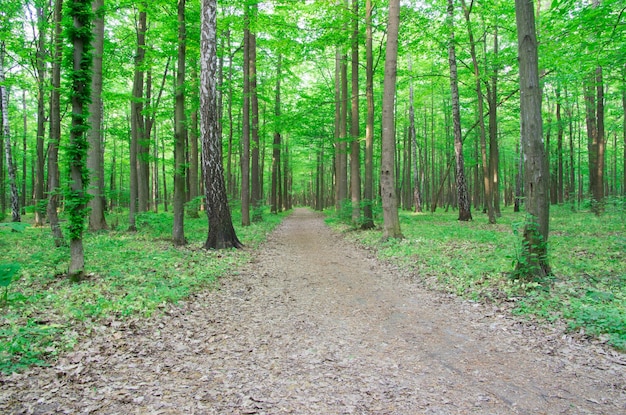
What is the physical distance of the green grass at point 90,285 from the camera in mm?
3830

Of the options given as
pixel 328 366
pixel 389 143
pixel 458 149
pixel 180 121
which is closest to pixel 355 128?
pixel 389 143

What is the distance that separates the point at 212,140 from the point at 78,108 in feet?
14.7

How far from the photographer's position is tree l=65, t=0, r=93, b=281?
5809 mm

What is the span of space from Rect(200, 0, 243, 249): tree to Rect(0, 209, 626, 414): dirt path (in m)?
4.94

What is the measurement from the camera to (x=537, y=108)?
5805 mm

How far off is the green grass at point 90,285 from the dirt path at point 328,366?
366 mm

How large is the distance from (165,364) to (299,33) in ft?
44.0

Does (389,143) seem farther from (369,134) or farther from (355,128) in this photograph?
(355,128)

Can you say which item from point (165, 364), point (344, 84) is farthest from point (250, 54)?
point (165, 364)

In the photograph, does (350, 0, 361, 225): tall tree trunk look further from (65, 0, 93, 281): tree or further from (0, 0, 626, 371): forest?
(65, 0, 93, 281): tree

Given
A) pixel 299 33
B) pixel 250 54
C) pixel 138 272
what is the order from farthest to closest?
pixel 250 54, pixel 299 33, pixel 138 272

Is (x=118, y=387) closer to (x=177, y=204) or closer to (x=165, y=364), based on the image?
(x=165, y=364)

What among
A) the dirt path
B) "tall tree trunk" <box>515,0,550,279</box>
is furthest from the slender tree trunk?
"tall tree trunk" <box>515,0,550,279</box>

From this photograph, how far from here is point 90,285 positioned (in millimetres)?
5965
